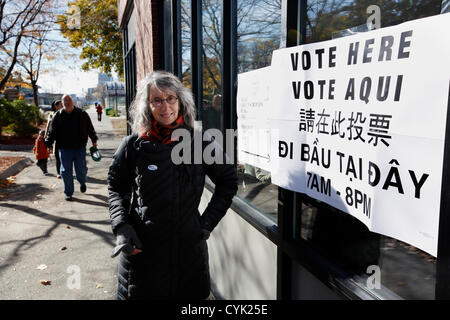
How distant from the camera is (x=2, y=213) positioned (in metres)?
6.53

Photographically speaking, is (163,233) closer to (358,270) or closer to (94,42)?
(358,270)

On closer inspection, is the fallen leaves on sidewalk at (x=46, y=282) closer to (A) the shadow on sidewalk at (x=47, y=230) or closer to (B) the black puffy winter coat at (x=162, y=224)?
(A) the shadow on sidewalk at (x=47, y=230)

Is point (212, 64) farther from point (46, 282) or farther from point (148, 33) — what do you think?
point (148, 33)

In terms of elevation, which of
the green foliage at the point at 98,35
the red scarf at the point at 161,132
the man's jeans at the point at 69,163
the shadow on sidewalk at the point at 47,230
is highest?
the green foliage at the point at 98,35

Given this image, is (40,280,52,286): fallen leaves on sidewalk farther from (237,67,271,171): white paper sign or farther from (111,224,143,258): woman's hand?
(237,67,271,171): white paper sign

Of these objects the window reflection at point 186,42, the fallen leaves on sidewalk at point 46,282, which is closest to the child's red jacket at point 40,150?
the window reflection at point 186,42

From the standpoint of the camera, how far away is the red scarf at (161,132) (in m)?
2.36

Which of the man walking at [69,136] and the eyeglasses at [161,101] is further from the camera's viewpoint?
the man walking at [69,136]

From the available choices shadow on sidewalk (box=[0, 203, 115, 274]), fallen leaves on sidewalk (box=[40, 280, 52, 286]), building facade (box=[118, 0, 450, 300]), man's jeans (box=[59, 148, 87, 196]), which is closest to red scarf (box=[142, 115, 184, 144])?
building facade (box=[118, 0, 450, 300])

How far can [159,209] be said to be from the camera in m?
2.28

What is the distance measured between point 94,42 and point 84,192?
1866 cm

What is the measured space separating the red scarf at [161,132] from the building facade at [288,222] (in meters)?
0.82
